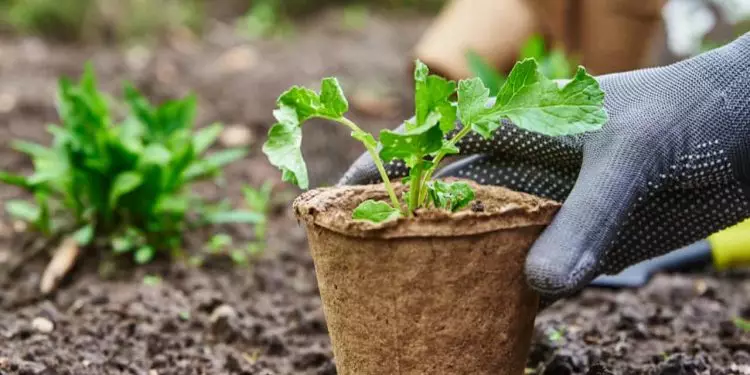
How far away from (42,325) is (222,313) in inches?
15.9

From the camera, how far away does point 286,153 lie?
1.30 metres

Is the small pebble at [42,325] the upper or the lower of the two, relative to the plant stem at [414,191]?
lower

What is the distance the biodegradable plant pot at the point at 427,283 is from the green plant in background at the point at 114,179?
3.82 ft

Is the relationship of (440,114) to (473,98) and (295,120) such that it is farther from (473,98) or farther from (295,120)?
(295,120)

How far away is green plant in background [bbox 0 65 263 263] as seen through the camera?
2455mm

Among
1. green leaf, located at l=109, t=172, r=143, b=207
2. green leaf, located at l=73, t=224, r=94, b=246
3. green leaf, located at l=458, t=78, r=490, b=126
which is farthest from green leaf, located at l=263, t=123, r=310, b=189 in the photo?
green leaf, located at l=73, t=224, r=94, b=246

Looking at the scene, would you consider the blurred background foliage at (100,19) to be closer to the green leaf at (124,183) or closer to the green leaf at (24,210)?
the green leaf at (24,210)

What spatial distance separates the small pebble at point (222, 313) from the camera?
2058mm

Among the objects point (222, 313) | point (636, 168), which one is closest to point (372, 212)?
point (636, 168)

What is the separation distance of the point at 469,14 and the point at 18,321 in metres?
2.28

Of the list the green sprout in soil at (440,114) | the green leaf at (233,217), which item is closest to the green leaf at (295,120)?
the green sprout in soil at (440,114)

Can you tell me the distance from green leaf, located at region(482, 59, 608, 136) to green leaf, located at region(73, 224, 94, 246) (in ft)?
4.86

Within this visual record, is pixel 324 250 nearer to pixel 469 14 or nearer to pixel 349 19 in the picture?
pixel 469 14

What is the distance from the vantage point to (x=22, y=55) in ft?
16.5
